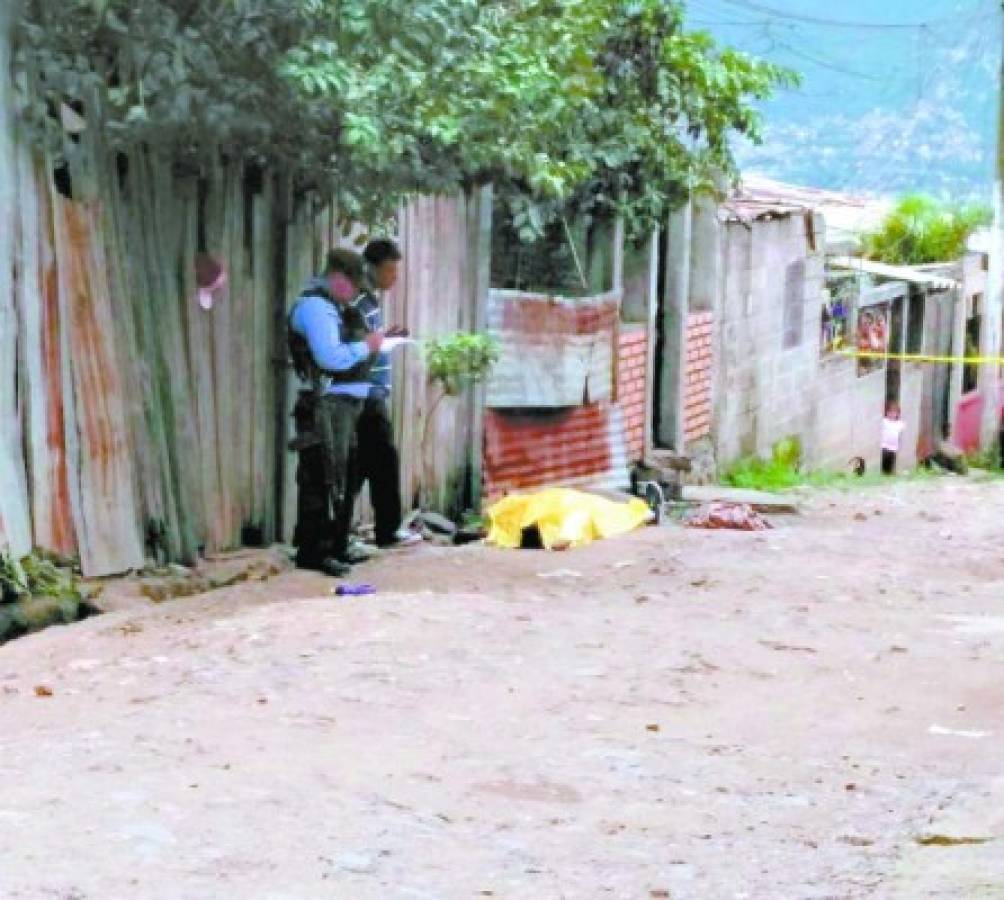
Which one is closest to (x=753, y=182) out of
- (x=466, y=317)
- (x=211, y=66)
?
(x=466, y=317)

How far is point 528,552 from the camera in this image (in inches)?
403

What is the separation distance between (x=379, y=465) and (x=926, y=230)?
60.0 ft

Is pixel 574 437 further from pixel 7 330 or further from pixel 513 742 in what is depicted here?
pixel 513 742

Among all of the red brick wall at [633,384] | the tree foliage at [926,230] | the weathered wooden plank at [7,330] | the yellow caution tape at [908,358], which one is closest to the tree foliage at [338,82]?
the weathered wooden plank at [7,330]

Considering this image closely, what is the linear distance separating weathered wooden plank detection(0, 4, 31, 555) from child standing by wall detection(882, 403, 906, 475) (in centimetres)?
1639

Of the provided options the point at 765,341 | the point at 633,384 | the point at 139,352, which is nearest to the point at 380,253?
the point at 139,352

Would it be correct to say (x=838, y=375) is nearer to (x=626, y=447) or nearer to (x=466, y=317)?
(x=626, y=447)

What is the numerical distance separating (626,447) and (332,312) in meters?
5.23

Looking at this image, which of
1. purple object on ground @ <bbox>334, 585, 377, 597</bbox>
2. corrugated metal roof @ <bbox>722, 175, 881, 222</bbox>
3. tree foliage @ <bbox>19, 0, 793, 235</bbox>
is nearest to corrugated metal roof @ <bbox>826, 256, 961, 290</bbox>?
corrugated metal roof @ <bbox>722, 175, 881, 222</bbox>

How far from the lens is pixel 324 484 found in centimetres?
929

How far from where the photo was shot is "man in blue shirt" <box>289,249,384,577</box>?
359 inches

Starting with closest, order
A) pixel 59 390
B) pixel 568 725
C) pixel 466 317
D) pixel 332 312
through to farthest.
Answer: pixel 568 725 < pixel 59 390 < pixel 332 312 < pixel 466 317

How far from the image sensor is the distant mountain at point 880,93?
20.0 metres

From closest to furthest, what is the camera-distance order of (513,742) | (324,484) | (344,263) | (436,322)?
1. (513,742)
2. (344,263)
3. (324,484)
4. (436,322)
